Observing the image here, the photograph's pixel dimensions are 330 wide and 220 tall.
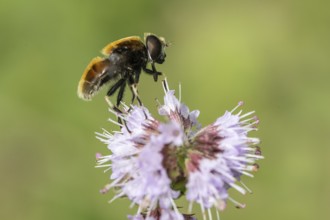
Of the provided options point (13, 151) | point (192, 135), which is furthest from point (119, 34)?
point (192, 135)

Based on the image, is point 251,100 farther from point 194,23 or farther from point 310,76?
point 194,23

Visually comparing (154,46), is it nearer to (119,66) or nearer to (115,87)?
(119,66)

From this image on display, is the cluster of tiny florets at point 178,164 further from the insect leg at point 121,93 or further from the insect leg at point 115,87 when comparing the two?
the insect leg at point 115,87

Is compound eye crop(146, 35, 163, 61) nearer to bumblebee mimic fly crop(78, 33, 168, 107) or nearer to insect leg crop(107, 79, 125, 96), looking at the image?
bumblebee mimic fly crop(78, 33, 168, 107)

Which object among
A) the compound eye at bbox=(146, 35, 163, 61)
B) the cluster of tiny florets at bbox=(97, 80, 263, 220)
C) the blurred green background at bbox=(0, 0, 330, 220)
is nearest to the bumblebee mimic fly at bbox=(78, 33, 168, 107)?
the compound eye at bbox=(146, 35, 163, 61)

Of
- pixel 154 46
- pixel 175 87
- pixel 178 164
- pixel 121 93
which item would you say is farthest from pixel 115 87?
pixel 175 87

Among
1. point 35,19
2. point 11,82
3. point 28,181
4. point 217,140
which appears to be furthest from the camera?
point 35,19

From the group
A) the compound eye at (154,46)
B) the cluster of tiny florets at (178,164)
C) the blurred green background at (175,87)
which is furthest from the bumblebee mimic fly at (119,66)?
the blurred green background at (175,87)
